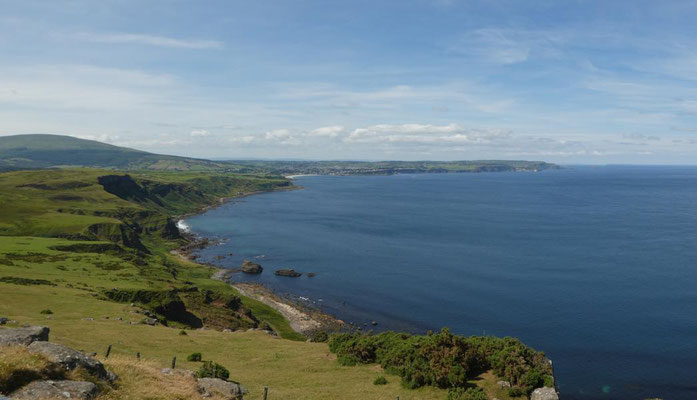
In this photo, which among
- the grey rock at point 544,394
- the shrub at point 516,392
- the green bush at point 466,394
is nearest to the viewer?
the green bush at point 466,394

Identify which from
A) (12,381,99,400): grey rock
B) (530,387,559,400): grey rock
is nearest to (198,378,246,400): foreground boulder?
(12,381,99,400): grey rock

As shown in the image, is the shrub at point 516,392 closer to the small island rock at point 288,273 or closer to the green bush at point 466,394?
the green bush at point 466,394

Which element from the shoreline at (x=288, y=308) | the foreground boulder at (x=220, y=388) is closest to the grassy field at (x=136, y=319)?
the foreground boulder at (x=220, y=388)

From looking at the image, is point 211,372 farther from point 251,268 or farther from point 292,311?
point 251,268

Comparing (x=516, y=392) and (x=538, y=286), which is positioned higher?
(x=516, y=392)

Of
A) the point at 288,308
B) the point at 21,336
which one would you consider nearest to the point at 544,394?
the point at 21,336

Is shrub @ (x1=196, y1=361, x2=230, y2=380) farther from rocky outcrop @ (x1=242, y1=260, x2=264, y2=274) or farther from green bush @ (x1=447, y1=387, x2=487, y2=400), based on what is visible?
rocky outcrop @ (x1=242, y1=260, x2=264, y2=274)

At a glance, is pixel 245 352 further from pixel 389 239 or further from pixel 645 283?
pixel 389 239
